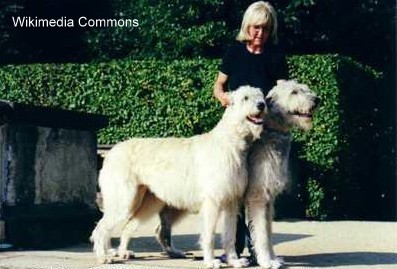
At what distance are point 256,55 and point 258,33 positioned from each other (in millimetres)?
217

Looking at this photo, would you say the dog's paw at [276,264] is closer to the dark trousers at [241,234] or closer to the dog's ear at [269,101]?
the dark trousers at [241,234]

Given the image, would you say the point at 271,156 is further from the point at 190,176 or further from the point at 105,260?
the point at 105,260

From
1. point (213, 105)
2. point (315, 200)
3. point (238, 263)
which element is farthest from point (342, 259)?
point (213, 105)

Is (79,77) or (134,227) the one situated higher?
(79,77)

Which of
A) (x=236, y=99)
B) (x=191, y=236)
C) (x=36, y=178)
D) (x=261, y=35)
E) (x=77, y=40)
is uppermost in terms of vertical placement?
(x=77, y=40)

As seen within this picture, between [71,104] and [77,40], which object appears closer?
[71,104]

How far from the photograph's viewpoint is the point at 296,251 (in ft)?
28.2

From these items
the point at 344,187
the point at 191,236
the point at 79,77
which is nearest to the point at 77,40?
the point at 79,77

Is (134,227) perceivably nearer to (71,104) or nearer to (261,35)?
(261,35)

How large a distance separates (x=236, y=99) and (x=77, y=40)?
40.6 ft

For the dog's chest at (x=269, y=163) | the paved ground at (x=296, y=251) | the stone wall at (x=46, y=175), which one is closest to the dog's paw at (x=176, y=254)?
the paved ground at (x=296, y=251)

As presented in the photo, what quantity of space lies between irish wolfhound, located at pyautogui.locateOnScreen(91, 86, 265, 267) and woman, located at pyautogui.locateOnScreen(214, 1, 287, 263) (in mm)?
450

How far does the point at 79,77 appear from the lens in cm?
1436

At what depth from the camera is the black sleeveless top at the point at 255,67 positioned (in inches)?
292
